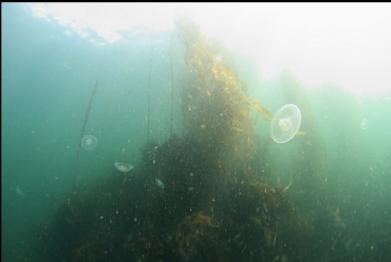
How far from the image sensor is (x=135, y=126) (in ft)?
129

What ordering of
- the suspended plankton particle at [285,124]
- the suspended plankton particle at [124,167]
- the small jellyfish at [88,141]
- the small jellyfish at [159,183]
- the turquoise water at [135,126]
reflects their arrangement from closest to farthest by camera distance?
the small jellyfish at [159,183] < the suspended plankton particle at [285,124] < the suspended plankton particle at [124,167] < the turquoise water at [135,126] < the small jellyfish at [88,141]

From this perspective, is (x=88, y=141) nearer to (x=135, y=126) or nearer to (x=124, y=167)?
(x=135, y=126)

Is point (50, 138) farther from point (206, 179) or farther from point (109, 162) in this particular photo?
point (206, 179)

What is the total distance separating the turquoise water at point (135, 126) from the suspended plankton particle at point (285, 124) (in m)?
0.33

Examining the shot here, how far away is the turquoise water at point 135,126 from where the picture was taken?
9195 millimetres

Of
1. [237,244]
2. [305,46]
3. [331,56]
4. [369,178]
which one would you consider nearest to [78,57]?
[305,46]

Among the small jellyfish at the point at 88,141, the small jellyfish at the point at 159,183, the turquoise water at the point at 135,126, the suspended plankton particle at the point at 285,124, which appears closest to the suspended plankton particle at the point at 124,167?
the turquoise water at the point at 135,126

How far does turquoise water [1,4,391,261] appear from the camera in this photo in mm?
9195

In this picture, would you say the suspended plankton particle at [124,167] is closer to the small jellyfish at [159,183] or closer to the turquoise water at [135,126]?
the turquoise water at [135,126]

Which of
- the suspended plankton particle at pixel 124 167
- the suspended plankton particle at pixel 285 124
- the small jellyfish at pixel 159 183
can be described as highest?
the suspended plankton particle at pixel 285 124

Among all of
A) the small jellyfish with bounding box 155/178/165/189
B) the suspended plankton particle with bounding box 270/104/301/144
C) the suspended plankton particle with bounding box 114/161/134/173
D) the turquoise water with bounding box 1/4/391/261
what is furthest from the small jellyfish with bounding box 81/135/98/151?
the suspended plankton particle with bounding box 270/104/301/144

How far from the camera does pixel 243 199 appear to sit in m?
5.98

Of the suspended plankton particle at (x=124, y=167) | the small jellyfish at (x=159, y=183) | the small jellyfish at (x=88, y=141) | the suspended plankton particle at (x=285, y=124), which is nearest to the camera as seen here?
the small jellyfish at (x=159, y=183)

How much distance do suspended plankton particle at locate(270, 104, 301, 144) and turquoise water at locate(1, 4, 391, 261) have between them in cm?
33
